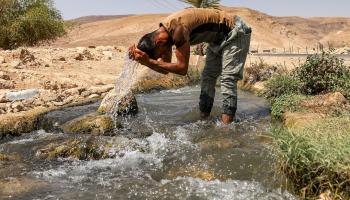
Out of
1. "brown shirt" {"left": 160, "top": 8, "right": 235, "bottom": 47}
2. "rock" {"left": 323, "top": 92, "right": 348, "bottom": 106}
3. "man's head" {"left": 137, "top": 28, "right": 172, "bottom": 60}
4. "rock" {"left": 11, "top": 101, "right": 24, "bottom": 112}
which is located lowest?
"rock" {"left": 11, "top": 101, "right": 24, "bottom": 112}

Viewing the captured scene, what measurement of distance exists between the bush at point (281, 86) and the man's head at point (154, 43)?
3.24m

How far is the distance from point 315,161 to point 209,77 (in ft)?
11.6

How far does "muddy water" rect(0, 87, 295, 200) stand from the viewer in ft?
16.0

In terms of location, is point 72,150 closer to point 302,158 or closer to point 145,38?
point 145,38

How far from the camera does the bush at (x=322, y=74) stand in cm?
845

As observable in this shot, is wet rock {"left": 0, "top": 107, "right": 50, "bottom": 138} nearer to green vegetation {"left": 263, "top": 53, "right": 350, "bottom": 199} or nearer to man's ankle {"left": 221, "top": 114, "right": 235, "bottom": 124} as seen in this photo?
man's ankle {"left": 221, "top": 114, "right": 235, "bottom": 124}

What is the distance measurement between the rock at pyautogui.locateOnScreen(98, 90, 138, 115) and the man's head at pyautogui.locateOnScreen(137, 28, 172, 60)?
2.34m

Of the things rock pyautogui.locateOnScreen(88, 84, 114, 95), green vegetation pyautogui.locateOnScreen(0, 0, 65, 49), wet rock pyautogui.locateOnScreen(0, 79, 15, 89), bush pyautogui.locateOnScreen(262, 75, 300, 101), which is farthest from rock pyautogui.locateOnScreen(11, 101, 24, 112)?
green vegetation pyautogui.locateOnScreen(0, 0, 65, 49)

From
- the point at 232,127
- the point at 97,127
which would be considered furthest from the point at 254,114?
the point at 97,127

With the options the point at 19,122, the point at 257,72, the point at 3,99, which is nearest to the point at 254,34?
the point at 257,72

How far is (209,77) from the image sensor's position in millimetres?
7539

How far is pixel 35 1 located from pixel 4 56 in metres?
13.2

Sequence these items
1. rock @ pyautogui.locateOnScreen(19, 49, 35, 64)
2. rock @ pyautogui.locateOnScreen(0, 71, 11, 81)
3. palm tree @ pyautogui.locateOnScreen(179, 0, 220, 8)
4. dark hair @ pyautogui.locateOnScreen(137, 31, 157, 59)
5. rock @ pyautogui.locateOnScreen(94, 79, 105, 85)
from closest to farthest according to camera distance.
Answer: dark hair @ pyautogui.locateOnScreen(137, 31, 157, 59), rock @ pyautogui.locateOnScreen(0, 71, 11, 81), rock @ pyautogui.locateOnScreen(94, 79, 105, 85), rock @ pyautogui.locateOnScreen(19, 49, 35, 64), palm tree @ pyautogui.locateOnScreen(179, 0, 220, 8)

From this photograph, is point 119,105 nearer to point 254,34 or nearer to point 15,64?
point 15,64
